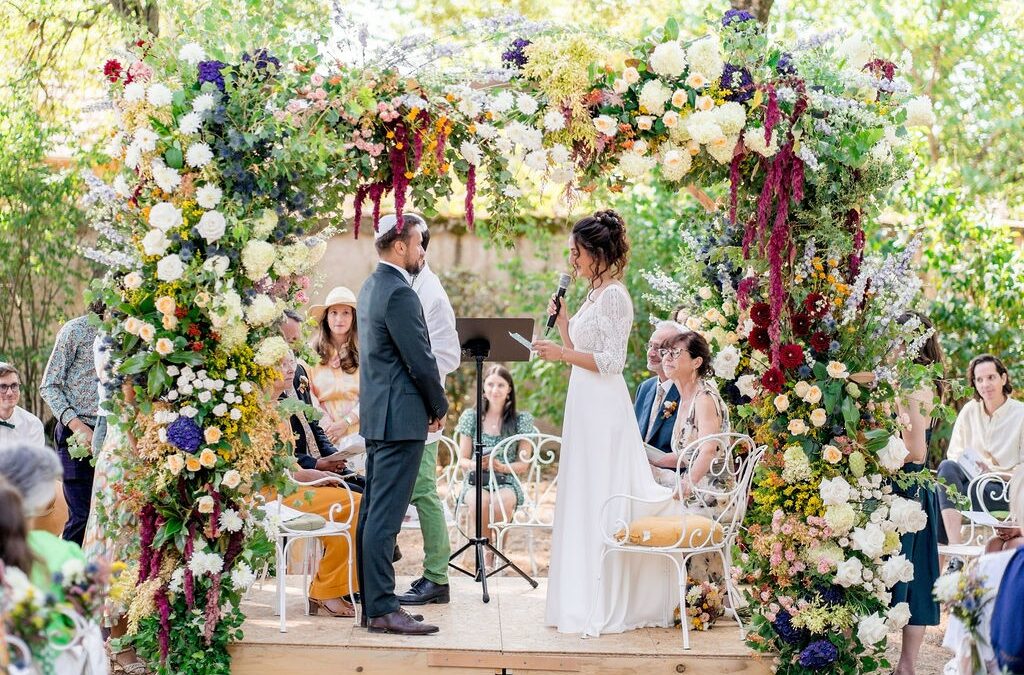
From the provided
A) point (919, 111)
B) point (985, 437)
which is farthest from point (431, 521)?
point (985, 437)

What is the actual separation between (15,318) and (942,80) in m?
9.82

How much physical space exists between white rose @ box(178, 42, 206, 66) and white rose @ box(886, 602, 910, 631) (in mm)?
3599

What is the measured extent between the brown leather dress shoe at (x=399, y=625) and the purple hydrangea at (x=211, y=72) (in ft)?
7.70

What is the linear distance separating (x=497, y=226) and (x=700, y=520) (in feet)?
5.16

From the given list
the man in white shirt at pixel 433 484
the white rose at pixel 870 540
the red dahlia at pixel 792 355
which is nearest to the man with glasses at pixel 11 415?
the man in white shirt at pixel 433 484

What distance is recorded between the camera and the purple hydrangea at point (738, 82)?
16.1 ft

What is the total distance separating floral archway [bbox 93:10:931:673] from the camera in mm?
4684

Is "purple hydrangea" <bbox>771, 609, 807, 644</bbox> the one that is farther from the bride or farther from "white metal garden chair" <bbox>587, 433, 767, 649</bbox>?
the bride

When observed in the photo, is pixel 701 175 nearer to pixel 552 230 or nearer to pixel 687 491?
pixel 687 491

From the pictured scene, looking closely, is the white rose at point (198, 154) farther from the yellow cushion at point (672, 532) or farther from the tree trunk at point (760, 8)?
the tree trunk at point (760, 8)

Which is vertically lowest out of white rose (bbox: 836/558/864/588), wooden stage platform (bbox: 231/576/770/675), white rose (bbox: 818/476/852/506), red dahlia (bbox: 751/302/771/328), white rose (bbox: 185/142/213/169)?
wooden stage platform (bbox: 231/576/770/675)

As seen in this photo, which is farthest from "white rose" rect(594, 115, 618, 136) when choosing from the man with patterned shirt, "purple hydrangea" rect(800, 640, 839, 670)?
the man with patterned shirt

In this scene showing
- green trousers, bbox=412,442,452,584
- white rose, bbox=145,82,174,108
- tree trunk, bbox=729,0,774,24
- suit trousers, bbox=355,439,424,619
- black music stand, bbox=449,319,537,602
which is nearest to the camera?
white rose, bbox=145,82,174,108

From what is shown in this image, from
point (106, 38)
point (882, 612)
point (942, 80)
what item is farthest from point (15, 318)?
point (942, 80)
